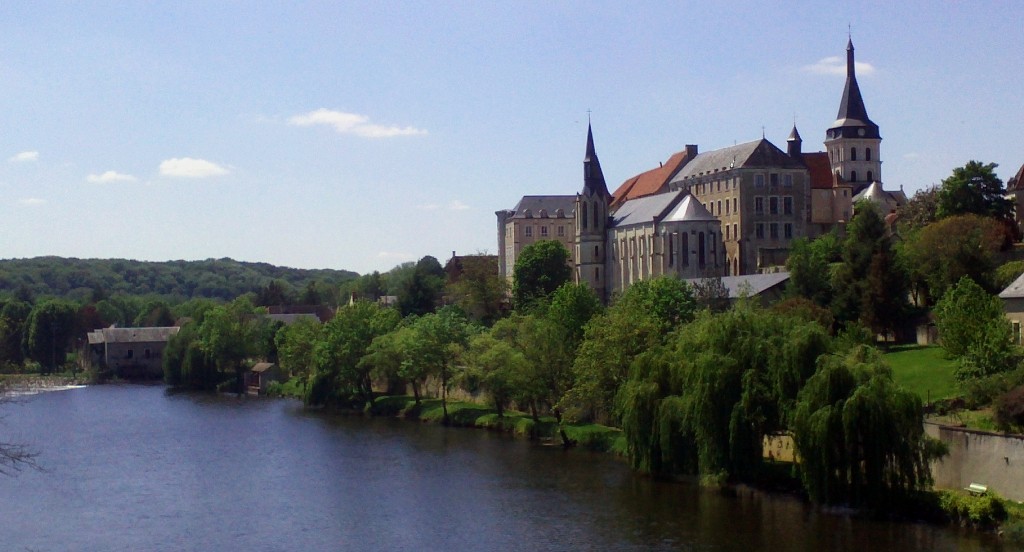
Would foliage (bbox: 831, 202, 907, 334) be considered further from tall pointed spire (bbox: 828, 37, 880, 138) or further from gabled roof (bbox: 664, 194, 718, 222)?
tall pointed spire (bbox: 828, 37, 880, 138)

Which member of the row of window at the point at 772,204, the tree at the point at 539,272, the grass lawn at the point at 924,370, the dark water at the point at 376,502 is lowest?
the dark water at the point at 376,502

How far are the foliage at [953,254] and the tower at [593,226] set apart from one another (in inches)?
1462

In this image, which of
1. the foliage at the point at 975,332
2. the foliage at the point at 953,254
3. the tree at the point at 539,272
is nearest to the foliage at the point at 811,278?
the foliage at the point at 953,254

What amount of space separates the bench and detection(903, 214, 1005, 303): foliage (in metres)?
25.4

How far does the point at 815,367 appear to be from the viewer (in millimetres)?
38125

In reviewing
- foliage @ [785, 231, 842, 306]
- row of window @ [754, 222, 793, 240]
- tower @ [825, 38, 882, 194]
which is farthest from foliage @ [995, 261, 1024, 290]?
tower @ [825, 38, 882, 194]

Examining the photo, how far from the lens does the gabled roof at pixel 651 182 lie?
103562 mm

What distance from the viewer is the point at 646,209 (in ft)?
307

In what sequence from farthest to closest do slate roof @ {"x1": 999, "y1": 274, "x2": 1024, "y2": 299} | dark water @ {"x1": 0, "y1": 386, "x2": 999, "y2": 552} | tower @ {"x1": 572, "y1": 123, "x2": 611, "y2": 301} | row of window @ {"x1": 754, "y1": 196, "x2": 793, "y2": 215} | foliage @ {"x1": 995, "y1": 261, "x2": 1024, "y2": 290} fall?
tower @ {"x1": 572, "y1": 123, "x2": 611, "y2": 301}
row of window @ {"x1": 754, "y1": 196, "x2": 793, "y2": 215}
foliage @ {"x1": 995, "y1": 261, "x2": 1024, "y2": 290}
slate roof @ {"x1": 999, "y1": 274, "x2": 1024, "y2": 299}
dark water @ {"x1": 0, "y1": 386, "x2": 999, "y2": 552}

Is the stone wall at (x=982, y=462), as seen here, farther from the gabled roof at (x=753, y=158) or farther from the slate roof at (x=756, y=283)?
the gabled roof at (x=753, y=158)

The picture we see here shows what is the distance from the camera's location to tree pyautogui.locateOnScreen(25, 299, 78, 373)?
388 feet

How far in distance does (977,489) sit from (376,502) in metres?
19.2

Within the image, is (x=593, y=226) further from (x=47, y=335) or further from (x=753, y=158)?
(x=47, y=335)

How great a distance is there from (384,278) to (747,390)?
5340 inches
